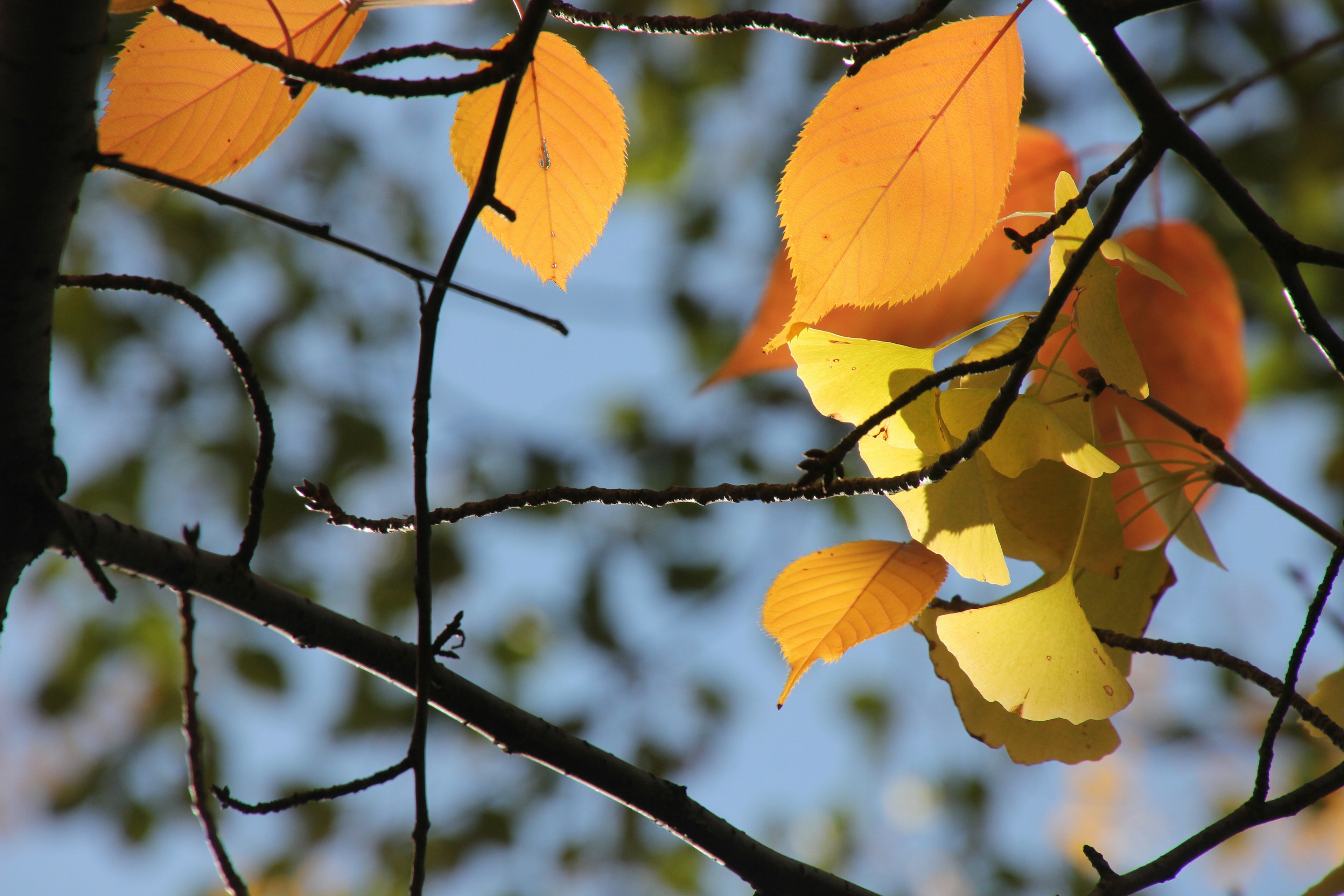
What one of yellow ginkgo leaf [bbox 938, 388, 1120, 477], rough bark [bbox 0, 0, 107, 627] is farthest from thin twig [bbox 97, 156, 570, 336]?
yellow ginkgo leaf [bbox 938, 388, 1120, 477]

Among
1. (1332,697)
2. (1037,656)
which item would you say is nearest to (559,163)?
(1037,656)

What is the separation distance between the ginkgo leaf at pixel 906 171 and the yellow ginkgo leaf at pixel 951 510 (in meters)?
0.04

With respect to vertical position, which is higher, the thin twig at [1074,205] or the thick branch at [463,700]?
the thin twig at [1074,205]

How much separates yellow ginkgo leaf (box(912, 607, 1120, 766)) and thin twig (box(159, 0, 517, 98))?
Result: 0.18 m

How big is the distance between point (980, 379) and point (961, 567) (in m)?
0.06

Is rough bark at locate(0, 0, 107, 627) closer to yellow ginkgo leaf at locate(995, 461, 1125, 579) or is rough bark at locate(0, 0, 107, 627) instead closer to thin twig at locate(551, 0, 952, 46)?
thin twig at locate(551, 0, 952, 46)

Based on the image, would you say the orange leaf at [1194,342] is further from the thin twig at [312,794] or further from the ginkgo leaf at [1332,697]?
the thin twig at [312,794]

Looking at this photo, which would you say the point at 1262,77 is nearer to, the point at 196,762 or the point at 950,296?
the point at 950,296

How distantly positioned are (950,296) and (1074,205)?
0.14 m

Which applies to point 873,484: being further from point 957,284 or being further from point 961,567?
point 957,284

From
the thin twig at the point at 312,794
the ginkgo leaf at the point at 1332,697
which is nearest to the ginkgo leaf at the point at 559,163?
the thin twig at the point at 312,794

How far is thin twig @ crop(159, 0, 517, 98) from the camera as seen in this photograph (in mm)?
156

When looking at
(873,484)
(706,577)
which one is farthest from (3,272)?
(706,577)

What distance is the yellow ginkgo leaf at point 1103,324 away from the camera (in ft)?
0.62
